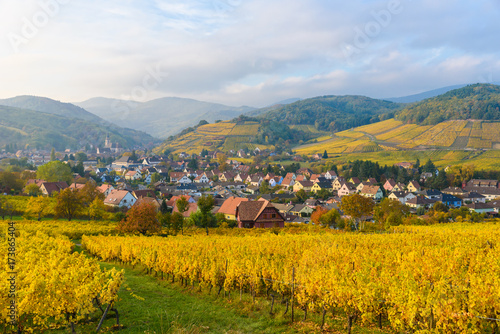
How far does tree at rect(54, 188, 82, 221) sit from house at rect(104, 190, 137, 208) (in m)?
18.2

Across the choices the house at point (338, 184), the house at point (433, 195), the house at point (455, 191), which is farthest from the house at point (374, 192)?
the house at point (455, 191)

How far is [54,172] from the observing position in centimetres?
8819

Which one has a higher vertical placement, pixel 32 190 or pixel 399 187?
pixel 32 190

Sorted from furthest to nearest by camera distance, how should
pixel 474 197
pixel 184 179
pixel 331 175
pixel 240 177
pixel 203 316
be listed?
pixel 240 177 < pixel 184 179 < pixel 331 175 < pixel 474 197 < pixel 203 316

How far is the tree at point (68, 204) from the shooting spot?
4938 cm

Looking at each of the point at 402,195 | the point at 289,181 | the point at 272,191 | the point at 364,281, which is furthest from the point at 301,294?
the point at 289,181

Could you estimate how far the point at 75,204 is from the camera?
50.4 m

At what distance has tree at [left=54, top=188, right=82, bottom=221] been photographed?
49.4m

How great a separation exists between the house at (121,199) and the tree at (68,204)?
18173mm

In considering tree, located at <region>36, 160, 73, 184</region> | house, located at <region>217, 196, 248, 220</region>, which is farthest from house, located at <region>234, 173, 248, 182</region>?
house, located at <region>217, 196, 248, 220</region>

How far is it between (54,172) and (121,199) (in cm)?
3116

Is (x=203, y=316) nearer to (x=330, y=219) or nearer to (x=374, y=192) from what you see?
(x=330, y=219)

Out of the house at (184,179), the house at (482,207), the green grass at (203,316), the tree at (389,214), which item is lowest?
the house at (482,207)

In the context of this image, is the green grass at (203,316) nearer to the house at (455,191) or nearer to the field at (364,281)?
the field at (364,281)
